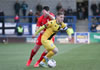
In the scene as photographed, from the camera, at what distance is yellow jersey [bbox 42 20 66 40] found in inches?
426

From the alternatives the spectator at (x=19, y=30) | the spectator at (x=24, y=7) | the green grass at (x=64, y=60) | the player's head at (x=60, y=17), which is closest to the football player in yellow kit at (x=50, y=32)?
the player's head at (x=60, y=17)

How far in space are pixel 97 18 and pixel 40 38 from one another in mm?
17377

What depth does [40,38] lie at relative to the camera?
1141cm

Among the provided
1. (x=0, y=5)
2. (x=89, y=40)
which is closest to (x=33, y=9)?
(x=0, y=5)

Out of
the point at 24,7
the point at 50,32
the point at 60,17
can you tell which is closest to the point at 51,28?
the point at 50,32

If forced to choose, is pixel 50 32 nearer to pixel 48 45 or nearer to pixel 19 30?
pixel 48 45

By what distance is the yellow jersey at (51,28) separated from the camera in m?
10.8

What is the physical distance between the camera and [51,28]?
1093cm

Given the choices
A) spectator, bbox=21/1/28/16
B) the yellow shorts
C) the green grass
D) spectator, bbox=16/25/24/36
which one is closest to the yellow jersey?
the yellow shorts

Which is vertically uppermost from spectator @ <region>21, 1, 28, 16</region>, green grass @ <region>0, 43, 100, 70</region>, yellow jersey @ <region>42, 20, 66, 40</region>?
spectator @ <region>21, 1, 28, 16</region>

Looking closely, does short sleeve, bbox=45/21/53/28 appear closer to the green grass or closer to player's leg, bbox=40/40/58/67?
player's leg, bbox=40/40/58/67

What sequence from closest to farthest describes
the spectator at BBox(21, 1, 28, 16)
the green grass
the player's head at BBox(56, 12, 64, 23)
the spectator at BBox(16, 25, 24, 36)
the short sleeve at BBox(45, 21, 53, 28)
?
the player's head at BBox(56, 12, 64, 23) < the short sleeve at BBox(45, 21, 53, 28) < the green grass < the spectator at BBox(16, 25, 24, 36) < the spectator at BBox(21, 1, 28, 16)

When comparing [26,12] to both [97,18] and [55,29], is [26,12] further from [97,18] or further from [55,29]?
[55,29]

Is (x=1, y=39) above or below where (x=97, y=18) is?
below
